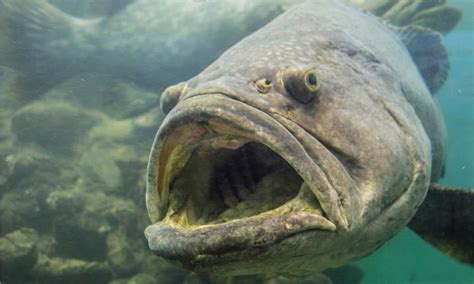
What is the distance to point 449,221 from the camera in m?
4.59

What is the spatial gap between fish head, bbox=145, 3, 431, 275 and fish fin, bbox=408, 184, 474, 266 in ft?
3.55

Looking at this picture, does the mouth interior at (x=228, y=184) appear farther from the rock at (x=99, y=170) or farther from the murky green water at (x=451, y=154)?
the murky green water at (x=451, y=154)

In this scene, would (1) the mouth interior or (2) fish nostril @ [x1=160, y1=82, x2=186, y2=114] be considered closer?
(1) the mouth interior

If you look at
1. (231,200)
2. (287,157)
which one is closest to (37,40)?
(231,200)

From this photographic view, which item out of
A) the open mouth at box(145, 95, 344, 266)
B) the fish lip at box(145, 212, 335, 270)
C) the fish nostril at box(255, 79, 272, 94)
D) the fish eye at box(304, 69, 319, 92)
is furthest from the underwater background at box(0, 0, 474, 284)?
the fish nostril at box(255, 79, 272, 94)

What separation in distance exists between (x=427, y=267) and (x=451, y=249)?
102 ft

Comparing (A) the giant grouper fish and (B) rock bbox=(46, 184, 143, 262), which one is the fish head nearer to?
(A) the giant grouper fish

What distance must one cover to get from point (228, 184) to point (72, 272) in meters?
5.12

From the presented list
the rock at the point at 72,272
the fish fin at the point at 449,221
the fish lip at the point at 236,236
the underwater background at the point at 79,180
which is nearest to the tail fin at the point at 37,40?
the underwater background at the point at 79,180

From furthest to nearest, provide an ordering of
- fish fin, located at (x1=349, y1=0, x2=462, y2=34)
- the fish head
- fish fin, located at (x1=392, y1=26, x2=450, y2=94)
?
fish fin, located at (x1=349, y1=0, x2=462, y2=34)
fish fin, located at (x1=392, y1=26, x2=450, y2=94)
the fish head

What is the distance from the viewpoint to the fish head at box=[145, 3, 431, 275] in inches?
90.6

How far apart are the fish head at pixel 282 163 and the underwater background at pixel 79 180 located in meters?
2.96

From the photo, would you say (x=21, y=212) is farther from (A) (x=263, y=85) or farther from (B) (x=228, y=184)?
(A) (x=263, y=85)

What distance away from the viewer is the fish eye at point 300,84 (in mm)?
2760
